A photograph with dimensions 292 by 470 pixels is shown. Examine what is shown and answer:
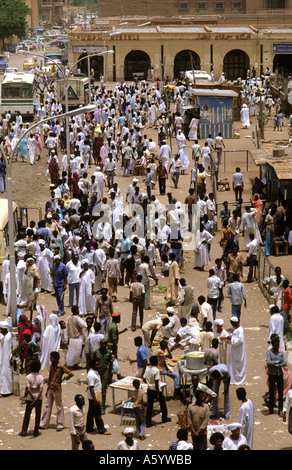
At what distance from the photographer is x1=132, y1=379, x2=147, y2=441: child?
13500 mm

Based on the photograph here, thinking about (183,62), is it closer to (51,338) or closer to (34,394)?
(51,338)

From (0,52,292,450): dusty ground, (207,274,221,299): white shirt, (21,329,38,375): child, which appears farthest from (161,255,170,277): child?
(21,329,38,375): child

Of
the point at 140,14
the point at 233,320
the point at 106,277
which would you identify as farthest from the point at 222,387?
the point at 140,14

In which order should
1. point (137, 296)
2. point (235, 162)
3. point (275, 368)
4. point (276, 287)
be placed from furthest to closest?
point (235, 162), point (276, 287), point (137, 296), point (275, 368)

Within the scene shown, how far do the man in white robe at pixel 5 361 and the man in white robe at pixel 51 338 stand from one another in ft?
2.20

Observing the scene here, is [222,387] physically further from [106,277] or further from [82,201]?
[82,201]

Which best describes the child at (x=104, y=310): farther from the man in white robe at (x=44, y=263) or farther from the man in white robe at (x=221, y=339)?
the man in white robe at (x=44, y=263)

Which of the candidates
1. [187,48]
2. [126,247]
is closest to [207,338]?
[126,247]

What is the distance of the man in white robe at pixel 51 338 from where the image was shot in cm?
1577

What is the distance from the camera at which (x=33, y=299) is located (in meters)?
18.9

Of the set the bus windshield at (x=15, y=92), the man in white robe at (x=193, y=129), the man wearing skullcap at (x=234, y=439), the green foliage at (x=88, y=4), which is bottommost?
the man wearing skullcap at (x=234, y=439)

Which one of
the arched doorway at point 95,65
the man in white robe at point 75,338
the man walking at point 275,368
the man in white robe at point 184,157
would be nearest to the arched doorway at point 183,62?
the arched doorway at point 95,65

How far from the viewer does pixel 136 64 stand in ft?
201

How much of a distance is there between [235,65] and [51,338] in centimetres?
4728
